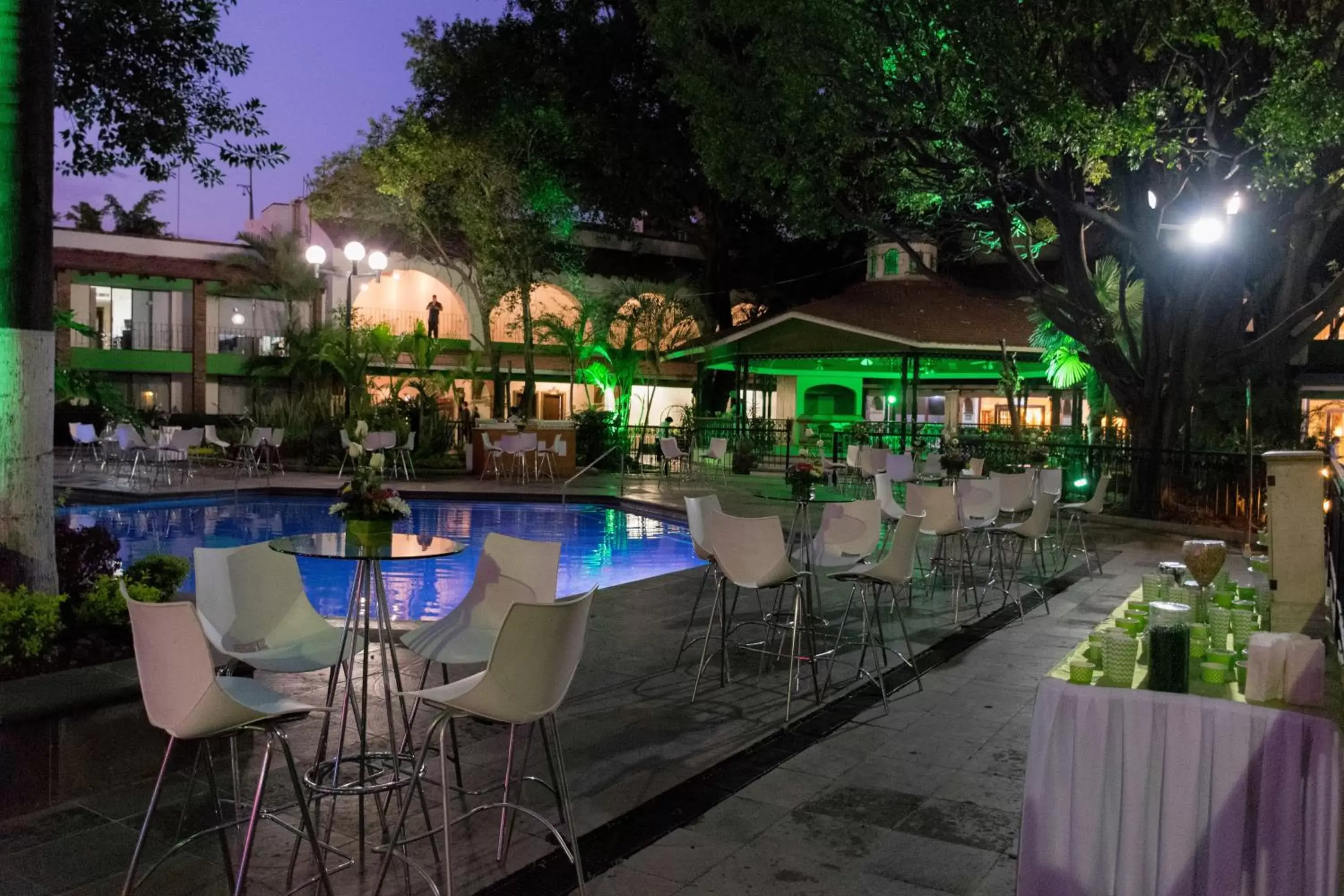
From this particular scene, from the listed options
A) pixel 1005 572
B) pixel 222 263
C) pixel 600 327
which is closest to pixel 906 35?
pixel 1005 572

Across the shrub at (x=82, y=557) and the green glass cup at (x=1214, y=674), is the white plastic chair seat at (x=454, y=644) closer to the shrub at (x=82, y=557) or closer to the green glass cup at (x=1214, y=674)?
the shrub at (x=82, y=557)

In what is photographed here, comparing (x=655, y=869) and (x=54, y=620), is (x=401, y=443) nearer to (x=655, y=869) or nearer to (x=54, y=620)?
(x=54, y=620)

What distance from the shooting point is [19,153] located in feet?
13.4

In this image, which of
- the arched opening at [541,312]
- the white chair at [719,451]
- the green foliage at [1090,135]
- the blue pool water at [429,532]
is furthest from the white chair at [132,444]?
the arched opening at [541,312]

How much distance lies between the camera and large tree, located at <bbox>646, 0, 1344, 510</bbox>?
10.1 meters

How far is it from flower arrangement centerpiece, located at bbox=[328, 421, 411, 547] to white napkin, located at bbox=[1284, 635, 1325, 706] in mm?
2918

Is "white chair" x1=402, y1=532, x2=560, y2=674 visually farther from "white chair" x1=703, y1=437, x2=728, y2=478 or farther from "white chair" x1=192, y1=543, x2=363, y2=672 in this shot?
"white chair" x1=703, y1=437, x2=728, y2=478

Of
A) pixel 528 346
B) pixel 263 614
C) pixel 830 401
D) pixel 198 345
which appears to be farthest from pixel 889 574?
pixel 198 345

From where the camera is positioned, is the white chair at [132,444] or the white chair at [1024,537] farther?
the white chair at [132,444]

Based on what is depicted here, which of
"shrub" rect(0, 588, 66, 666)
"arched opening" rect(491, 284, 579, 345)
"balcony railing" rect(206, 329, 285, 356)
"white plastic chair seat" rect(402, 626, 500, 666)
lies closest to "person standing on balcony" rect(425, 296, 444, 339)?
"arched opening" rect(491, 284, 579, 345)

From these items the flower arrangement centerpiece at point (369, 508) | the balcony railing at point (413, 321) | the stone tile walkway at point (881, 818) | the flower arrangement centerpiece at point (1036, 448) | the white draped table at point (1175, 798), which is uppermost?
the balcony railing at point (413, 321)

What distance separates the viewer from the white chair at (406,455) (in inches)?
672

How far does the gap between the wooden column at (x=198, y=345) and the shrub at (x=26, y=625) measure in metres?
26.7

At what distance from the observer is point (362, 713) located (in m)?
3.55
